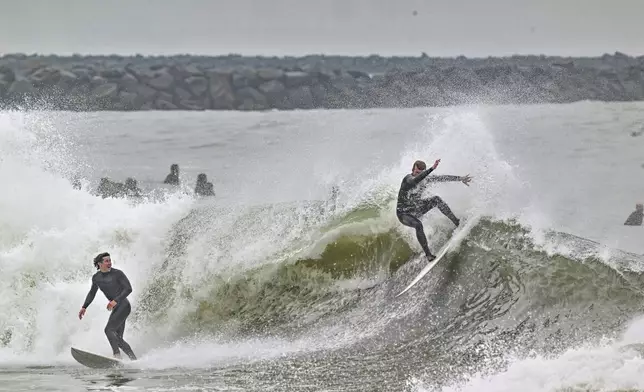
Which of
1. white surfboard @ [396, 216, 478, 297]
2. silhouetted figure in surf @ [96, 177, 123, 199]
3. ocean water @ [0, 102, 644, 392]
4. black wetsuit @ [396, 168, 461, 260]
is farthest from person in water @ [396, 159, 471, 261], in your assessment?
silhouetted figure in surf @ [96, 177, 123, 199]

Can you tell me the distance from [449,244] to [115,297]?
5477 mm

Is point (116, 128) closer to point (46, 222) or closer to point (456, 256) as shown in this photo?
point (46, 222)

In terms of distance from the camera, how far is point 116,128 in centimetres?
8206

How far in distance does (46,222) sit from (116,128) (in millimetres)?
62806

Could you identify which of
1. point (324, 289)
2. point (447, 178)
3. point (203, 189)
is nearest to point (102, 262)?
point (324, 289)

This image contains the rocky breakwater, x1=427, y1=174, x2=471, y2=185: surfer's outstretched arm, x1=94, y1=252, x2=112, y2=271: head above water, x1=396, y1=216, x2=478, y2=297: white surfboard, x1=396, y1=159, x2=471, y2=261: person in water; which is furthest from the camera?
the rocky breakwater

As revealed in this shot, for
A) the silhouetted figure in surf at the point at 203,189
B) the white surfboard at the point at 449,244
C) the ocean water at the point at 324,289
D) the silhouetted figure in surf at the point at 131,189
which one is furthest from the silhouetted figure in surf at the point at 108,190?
the white surfboard at the point at 449,244

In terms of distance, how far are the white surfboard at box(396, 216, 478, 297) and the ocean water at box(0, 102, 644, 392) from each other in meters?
0.10

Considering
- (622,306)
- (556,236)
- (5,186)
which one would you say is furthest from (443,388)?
(5,186)

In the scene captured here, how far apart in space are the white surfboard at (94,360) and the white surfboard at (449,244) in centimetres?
449

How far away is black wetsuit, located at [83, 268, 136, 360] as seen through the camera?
1508 cm

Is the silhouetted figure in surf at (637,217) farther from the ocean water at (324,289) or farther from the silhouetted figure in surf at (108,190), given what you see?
the silhouetted figure in surf at (108,190)

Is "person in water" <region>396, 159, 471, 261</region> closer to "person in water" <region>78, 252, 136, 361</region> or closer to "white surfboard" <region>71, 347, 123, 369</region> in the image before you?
"person in water" <region>78, 252, 136, 361</region>

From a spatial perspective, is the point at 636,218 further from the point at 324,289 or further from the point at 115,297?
the point at 115,297
